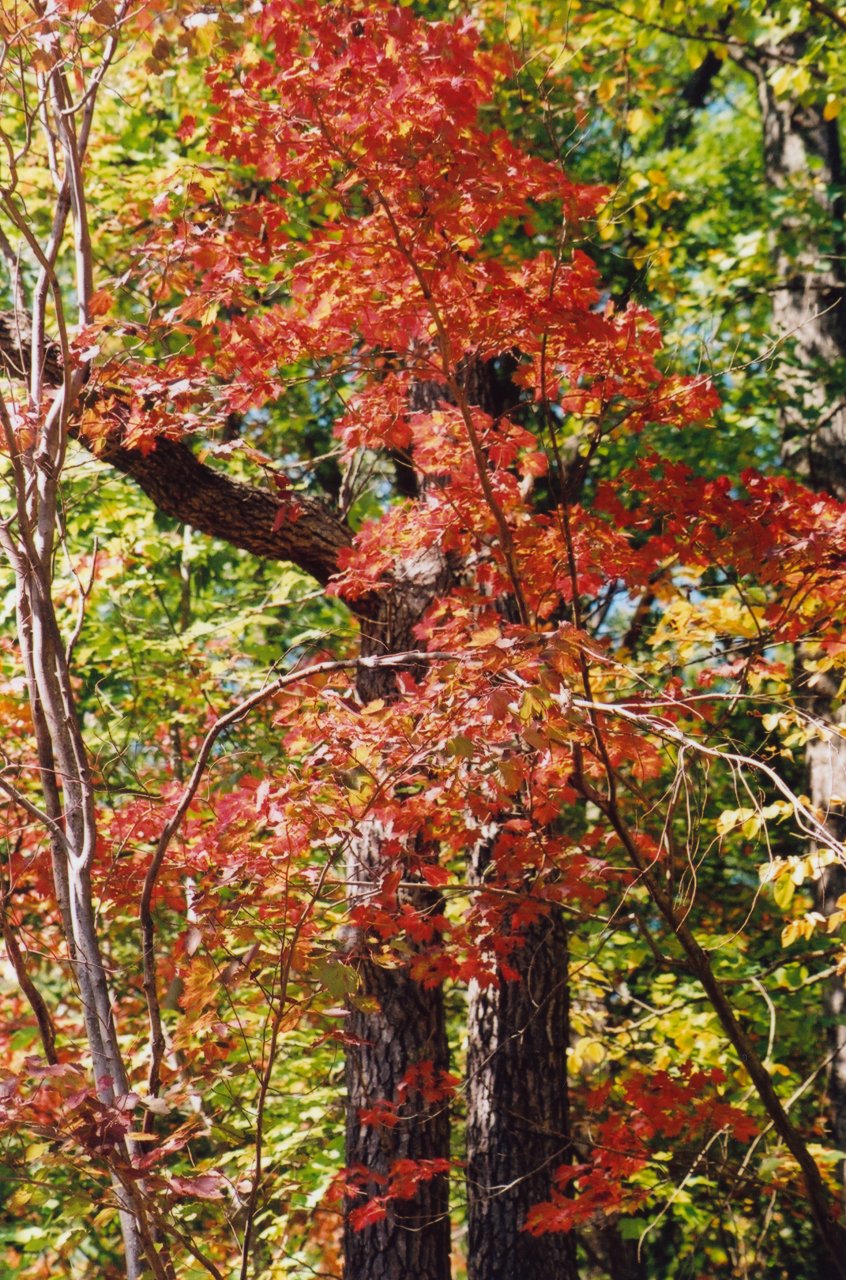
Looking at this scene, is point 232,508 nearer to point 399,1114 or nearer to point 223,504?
point 223,504

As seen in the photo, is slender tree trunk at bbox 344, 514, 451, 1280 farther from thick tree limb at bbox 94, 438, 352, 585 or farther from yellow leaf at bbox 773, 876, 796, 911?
yellow leaf at bbox 773, 876, 796, 911

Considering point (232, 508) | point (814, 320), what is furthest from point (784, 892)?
point (814, 320)

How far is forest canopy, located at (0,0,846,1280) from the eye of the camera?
256 cm

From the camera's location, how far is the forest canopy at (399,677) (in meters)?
2.56

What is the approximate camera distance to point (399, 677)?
303cm

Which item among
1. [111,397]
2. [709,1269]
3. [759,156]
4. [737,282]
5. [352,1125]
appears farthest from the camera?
A: [759,156]

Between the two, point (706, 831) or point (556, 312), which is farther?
point (706, 831)

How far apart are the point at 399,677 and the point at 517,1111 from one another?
2408mm

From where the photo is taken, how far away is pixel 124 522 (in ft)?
22.6

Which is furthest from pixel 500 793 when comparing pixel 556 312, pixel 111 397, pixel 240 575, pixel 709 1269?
pixel 709 1269

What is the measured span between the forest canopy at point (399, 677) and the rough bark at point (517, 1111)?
2 cm

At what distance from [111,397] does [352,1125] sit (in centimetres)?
293

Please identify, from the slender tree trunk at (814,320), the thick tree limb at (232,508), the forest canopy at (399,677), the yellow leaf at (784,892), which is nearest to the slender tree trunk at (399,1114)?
the forest canopy at (399,677)

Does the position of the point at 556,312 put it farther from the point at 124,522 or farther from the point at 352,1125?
the point at 124,522
